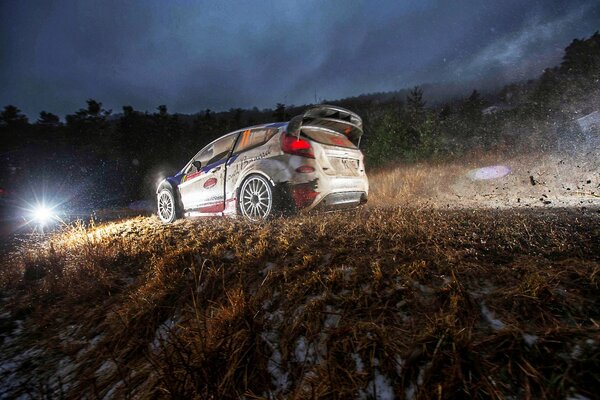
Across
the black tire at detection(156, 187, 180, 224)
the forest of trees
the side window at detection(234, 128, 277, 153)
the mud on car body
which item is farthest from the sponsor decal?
the forest of trees

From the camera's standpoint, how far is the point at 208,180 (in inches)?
211

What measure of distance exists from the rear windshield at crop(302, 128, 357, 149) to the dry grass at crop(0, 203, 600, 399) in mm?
1662

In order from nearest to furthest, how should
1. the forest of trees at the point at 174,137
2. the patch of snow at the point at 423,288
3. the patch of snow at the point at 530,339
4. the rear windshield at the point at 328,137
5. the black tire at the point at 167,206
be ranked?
the patch of snow at the point at 530,339, the patch of snow at the point at 423,288, the rear windshield at the point at 328,137, the black tire at the point at 167,206, the forest of trees at the point at 174,137

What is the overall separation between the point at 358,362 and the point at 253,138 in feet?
13.3

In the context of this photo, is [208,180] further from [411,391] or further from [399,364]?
[411,391]

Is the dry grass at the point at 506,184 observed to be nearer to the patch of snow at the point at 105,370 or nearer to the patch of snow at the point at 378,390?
the patch of snow at the point at 378,390

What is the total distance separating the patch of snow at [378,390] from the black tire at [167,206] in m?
5.71

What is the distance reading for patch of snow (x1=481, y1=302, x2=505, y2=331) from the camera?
1.49m

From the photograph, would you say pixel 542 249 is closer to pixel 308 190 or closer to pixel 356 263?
pixel 356 263

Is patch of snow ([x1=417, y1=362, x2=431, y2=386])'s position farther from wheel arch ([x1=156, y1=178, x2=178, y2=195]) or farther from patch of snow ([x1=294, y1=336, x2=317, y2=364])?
wheel arch ([x1=156, y1=178, x2=178, y2=195])

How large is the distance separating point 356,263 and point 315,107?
2.82 m

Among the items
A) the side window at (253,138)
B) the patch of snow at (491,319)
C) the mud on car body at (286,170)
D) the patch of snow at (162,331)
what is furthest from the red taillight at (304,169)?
the patch of snow at (491,319)

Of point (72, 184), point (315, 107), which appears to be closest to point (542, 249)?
point (315, 107)

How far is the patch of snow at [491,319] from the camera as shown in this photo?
1.49m
